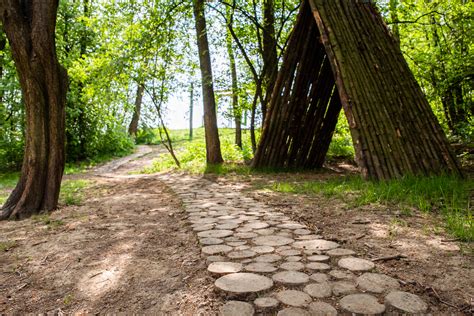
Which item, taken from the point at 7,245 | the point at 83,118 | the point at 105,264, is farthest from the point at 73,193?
the point at 83,118

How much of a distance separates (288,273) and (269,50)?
7035 millimetres

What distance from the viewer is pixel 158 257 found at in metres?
2.63

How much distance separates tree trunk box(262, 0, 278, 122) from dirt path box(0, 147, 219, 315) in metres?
4.55

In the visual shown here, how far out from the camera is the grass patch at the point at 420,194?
119 inches

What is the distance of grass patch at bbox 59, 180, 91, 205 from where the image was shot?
5.28 m

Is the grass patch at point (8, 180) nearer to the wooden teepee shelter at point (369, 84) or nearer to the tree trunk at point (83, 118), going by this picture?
the tree trunk at point (83, 118)

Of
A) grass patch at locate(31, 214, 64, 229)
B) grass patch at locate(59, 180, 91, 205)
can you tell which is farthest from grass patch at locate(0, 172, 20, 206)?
grass patch at locate(31, 214, 64, 229)

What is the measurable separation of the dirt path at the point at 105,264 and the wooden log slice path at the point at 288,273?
5.9 inches

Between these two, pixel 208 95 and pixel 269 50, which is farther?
pixel 208 95

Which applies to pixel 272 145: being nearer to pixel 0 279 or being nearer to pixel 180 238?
pixel 180 238

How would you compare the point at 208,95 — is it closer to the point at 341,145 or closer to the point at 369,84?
the point at 341,145

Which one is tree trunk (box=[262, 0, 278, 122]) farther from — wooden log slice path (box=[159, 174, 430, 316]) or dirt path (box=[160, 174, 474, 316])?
wooden log slice path (box=[159, 174, 430, 316])

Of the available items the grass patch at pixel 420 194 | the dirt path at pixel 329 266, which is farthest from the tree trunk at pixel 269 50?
the dirt path at pixel 329 266

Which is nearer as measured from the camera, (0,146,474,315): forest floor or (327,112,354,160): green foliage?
(0,146,474,315): forest floor
